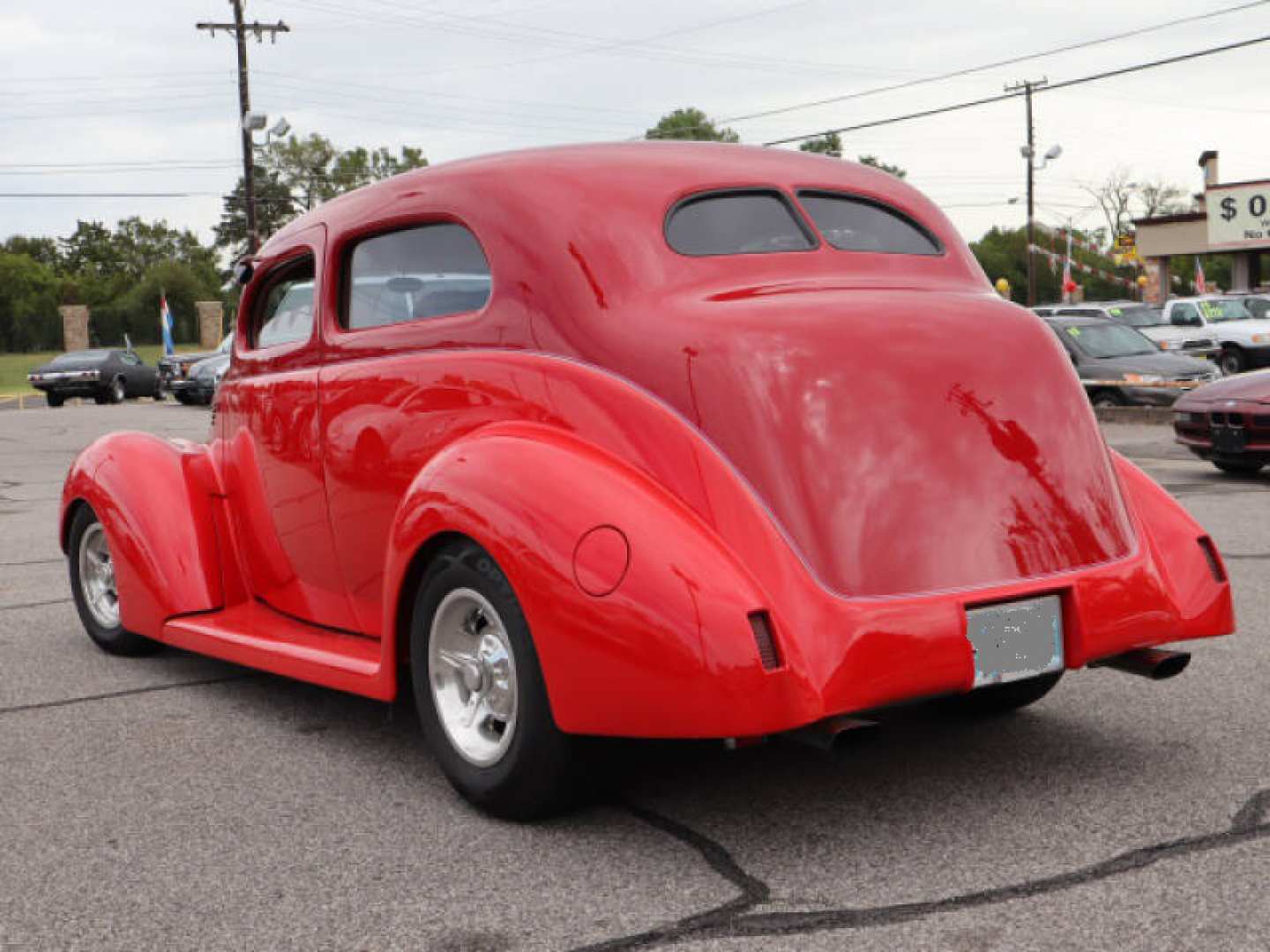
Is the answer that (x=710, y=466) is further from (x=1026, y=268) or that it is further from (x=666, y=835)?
(x=1026, y=268)

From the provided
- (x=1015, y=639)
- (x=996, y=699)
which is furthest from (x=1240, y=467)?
(x=1015, y=639)

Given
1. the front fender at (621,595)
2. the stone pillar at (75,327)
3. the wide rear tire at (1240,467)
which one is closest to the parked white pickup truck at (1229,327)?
the wide rear tire at (1240,467)

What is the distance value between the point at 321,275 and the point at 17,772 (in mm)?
1900

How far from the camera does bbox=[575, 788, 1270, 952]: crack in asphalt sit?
120 inches

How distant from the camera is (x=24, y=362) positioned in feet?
232

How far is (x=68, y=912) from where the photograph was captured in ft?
10.8

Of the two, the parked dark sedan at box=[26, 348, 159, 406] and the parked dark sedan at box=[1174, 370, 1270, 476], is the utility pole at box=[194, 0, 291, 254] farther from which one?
the parked dark sedan at box=[1174, 370, 1270, 476]

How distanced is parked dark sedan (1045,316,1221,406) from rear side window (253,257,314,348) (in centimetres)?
1411

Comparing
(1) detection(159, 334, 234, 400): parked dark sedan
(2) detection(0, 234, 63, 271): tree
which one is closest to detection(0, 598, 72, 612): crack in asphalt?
(1) detection(159, 334, 234, 400): parked dark sedan

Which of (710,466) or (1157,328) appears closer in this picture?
(710,466)

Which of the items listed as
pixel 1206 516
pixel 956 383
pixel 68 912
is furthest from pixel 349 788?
pixel 1206 516

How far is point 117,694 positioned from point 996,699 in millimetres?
3228

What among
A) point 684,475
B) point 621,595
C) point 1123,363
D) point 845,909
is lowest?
point 845,909

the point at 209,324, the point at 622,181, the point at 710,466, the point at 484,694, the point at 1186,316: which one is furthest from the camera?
the point at 209,324
